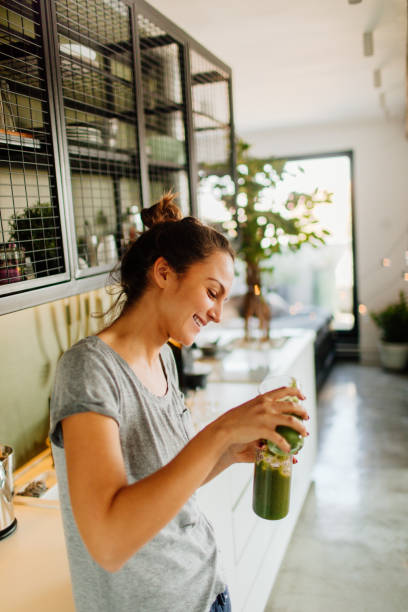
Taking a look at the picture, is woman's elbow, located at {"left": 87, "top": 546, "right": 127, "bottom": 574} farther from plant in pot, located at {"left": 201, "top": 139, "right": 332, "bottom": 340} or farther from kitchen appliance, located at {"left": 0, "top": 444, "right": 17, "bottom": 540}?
plant in pot, located at {"left": 201, "top": 139, "right": 332, "bottom": 340}

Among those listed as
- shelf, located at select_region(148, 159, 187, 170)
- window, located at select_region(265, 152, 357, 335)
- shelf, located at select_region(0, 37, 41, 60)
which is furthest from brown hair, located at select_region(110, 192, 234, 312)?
window, located at select_region(265, 152, 357, 335)

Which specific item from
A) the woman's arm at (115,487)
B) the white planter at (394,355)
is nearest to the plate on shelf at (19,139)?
the woman's arm at (115,487)

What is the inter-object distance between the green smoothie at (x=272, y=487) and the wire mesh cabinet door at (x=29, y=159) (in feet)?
2.36

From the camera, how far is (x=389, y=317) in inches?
220

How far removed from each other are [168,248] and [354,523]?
2.43 metres

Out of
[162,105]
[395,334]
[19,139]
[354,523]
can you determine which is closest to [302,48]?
[162,105]

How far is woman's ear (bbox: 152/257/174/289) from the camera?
3.28 ft

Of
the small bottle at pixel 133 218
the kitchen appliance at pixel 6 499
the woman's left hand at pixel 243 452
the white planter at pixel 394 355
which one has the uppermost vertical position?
the small bottle at pixel 133 218

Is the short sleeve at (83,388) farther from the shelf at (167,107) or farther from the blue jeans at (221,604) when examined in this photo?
the shelf at (167,107)

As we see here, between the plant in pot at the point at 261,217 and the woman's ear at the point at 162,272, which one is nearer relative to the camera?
the woman's ear at the point at 162,272

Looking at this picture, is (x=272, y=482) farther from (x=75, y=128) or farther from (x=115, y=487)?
(x=75, y=128)

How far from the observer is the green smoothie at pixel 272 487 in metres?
1.11

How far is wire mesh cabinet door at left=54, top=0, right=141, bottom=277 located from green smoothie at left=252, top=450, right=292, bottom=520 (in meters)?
0.80

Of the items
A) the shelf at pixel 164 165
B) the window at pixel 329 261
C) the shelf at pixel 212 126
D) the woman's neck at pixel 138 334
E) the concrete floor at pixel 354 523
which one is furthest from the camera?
the window at pixel 329 261
